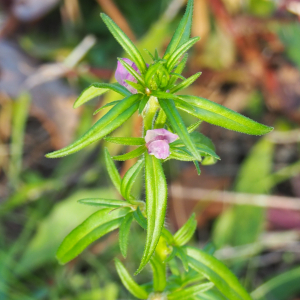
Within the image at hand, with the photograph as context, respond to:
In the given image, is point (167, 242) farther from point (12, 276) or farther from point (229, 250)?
point (12, 276)

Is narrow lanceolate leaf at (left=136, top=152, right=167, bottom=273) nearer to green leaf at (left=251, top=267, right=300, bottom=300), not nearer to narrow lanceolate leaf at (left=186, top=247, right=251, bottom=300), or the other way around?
narrow lanceolate leaf at (left=186, top=247, right=251, bottom=300)

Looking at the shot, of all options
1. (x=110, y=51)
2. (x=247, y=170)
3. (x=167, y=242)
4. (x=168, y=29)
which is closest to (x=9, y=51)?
(x=110, y=51)

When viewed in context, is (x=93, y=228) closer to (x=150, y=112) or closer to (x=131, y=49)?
(x=150, y=112)

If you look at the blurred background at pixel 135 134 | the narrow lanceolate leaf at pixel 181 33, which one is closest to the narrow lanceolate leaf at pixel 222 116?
the narrow lanceolate leaf at pixel 181 33

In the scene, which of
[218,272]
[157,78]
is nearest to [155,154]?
[157,78]

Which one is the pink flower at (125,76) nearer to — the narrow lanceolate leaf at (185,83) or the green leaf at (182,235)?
the narrow lanceolate leaf at (185,83)
